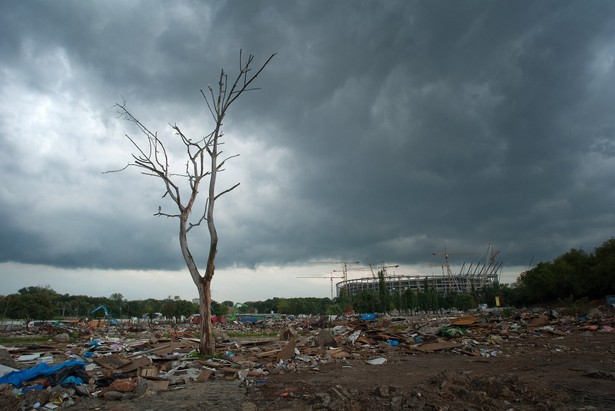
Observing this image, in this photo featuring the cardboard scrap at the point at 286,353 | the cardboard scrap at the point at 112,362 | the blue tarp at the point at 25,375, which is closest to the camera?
the blue tarp at the point at 25,375

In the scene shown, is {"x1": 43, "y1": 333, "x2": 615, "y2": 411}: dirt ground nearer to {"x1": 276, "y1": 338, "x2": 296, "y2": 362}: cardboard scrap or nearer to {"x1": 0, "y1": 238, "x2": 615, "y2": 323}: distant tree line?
{"x1": 276, "y1": 338, "x2": 296, "y2": 362}: cardboard scrap

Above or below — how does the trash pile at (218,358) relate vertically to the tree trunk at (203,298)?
below

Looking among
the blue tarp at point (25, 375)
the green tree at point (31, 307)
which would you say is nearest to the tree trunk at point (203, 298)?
the blue tarp at point (25, 375)

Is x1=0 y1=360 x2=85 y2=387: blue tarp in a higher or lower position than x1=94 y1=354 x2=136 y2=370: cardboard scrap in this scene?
higher

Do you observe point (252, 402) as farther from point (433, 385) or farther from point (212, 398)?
point (433, 385)

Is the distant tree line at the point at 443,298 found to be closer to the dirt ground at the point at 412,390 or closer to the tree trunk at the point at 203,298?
the dirt ground at the point at 412,390

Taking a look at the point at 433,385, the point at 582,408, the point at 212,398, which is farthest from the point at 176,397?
the point at 582,408

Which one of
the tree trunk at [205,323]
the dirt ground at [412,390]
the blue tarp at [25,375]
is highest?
the tree trunk at [205,323]

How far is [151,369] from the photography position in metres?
7.89

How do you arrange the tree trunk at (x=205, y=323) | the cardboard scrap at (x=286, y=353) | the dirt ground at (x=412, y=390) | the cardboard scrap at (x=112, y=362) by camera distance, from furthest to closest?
the tree trunk at (x=205, y=323) < the cardboard scrap at (x=286, y=353) < the cardboard scrap at (x=112, y=362) < the dirt ground at (x=412, y=390)

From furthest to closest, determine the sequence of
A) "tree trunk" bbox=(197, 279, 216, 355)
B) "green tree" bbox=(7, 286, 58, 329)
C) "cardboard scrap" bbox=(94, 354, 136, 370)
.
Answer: "green tree" bbox=(7, 286, 58, 329), "tree trunk" bbox=(197, 279, 216, 355), "cardboard scrap" bbox=(94, 354, 136, 370)

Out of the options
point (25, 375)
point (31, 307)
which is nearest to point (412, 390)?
point (25, 375)

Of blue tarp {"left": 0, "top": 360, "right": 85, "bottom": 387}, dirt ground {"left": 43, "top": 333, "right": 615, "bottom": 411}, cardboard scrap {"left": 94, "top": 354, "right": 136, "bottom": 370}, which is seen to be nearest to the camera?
dirt ground {"left": 43, "top": 333, "right": 615, "bottom": 411}

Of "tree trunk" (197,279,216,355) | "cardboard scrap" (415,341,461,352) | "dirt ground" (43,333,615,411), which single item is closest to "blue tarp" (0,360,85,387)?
"dirt ground" (43,333,615,411)
